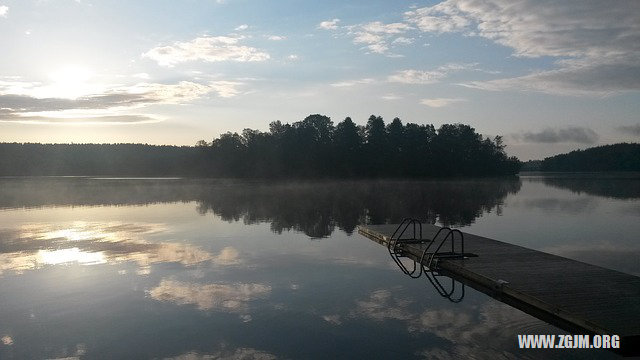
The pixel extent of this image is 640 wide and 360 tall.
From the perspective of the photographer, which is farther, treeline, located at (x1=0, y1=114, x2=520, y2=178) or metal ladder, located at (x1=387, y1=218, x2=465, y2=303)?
treeline, located at (x1=0, y1=114, x2=520, y2=178)

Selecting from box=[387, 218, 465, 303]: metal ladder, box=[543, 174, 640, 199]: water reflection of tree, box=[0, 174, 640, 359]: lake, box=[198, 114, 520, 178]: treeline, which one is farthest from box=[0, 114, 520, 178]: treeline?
box=[387, 218, 465, 303]: metal ladder

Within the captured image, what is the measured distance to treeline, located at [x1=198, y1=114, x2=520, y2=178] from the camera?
11838cm

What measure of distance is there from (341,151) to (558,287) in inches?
4220

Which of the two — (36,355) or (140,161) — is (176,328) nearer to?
(36,355)

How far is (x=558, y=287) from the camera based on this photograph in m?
11.7

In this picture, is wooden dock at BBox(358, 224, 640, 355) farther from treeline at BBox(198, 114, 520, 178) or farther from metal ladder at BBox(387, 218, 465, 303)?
treeline at BBox(198, 114, 520, 178)

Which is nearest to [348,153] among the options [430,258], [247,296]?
[430,258]

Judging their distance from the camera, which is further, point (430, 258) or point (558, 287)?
point (430, 258)

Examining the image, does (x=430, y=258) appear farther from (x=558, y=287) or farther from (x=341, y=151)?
(x=341, y=151)

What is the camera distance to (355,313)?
1130 cm

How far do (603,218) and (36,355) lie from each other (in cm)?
3134

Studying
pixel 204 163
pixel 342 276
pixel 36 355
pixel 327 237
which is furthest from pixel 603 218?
pixel 204 163

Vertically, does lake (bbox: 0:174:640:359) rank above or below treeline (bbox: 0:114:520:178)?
below

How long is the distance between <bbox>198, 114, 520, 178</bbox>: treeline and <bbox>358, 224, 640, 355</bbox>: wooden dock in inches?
3966
